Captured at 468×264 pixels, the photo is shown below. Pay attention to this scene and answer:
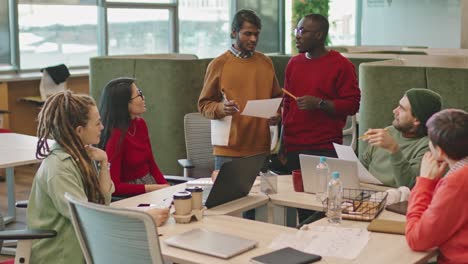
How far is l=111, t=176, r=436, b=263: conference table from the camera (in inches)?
101

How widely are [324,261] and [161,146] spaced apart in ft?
12.7

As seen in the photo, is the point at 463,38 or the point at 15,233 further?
the point at 463,38

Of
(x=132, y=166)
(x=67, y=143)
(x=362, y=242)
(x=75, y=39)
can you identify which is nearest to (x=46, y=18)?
(x=75, y=39)

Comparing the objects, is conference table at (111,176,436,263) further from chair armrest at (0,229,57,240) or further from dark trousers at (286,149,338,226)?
chair armrest at (0,229,57,240)

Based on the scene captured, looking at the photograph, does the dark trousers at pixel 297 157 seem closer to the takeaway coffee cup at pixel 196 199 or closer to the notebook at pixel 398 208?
the notebook at pixel 398 208

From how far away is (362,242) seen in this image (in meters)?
2.73

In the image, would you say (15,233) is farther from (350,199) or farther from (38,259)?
(350,199)

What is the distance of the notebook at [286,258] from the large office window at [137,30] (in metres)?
7.32

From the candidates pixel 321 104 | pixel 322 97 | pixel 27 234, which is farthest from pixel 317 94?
pixel 27 234

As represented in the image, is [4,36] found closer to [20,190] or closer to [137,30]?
[20,190]

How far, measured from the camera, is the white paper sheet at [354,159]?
3433 mm

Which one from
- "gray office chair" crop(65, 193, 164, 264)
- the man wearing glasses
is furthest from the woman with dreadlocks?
the man wearing glasses

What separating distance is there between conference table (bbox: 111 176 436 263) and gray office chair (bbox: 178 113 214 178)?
1.24m

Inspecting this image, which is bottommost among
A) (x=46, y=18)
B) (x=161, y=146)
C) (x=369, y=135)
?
(x=161, y=146)
